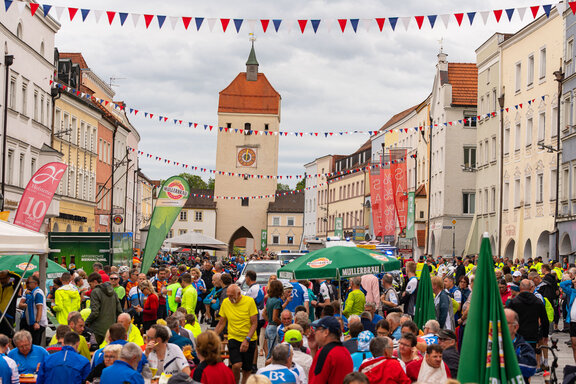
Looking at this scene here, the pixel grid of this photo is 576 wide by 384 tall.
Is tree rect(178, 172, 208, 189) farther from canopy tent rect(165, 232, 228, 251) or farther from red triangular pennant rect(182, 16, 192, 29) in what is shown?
red triangular pennant rect(182, 16, 192, 29)

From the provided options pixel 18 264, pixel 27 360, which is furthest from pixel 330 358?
pixel 18 264

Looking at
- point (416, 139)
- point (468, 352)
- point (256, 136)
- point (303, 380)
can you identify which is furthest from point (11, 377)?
point (256, 136)

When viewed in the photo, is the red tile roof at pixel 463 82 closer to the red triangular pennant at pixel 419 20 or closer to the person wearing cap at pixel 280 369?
the red triangular pennant at pixel 419 20

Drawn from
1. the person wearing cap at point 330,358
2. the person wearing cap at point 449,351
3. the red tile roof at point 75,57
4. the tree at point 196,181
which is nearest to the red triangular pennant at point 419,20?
the person wearing cap at point 449,351

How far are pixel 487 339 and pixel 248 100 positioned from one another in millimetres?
99998

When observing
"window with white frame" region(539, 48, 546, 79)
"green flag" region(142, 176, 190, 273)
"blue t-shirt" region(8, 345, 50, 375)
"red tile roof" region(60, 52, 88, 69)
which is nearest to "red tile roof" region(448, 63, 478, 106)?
"window with white frame" region(539, 48, 546, 79)

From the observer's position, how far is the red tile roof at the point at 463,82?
208 feet

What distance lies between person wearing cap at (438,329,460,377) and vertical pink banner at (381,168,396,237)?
134 ft

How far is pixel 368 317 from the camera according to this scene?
13.4 metres

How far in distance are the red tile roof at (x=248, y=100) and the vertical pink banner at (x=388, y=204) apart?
5484 cm

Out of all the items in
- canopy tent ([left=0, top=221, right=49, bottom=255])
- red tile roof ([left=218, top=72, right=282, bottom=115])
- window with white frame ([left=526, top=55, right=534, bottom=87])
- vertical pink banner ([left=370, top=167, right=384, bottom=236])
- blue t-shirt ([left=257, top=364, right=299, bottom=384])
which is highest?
red tile roof ([left=218, top=72, right=282, bottom=115])

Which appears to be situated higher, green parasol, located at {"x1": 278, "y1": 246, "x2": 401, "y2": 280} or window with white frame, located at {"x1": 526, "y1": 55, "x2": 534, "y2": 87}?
window with white frame, located at {"x1": 526, "y1": 55, "x2": 534, "y2": 87}

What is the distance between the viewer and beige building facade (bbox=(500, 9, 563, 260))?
140 ft

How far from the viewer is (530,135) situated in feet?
152
